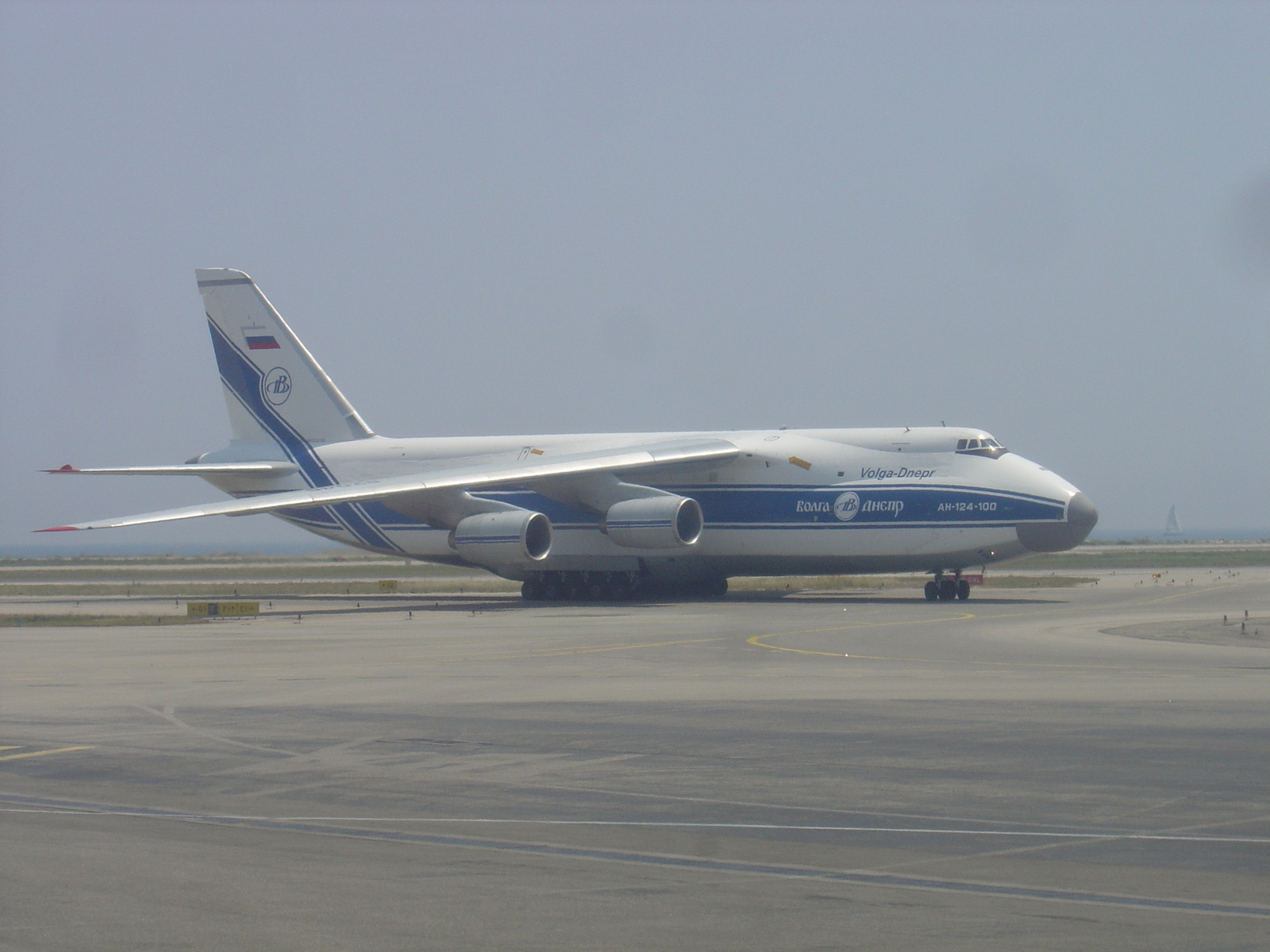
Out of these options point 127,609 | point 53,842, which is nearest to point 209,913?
point 53,842

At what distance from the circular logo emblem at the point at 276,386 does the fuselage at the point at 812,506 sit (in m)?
4.91

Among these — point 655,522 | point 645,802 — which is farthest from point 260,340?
point 645,802

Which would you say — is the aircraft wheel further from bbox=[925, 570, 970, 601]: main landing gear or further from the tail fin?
the tail fin

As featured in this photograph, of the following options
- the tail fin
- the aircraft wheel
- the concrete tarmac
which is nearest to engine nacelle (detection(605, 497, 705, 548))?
the aircraft wheel

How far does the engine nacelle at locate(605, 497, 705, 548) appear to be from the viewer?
3950cm

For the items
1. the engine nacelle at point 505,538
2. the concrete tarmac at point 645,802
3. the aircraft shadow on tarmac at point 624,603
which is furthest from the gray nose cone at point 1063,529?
the concrete tarmac at point 645,802

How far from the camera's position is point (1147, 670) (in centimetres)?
1920

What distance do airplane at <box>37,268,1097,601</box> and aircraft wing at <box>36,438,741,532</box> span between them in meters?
0.08

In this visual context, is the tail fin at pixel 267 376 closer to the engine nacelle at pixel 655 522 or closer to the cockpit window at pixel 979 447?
the engine nacelle at pixel 655 522

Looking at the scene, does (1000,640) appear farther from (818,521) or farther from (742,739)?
(818,521)

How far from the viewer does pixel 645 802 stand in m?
10.4

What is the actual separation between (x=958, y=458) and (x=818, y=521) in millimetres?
4177

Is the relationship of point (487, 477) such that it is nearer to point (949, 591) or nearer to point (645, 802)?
point (949, 591)

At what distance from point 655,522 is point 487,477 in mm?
4750
